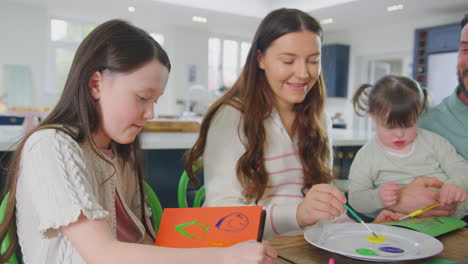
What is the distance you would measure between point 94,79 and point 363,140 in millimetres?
1772

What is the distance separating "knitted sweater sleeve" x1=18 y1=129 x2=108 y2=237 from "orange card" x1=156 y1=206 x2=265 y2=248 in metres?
0.14

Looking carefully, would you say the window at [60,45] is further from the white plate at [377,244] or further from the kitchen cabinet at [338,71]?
the white plate at [377,244]

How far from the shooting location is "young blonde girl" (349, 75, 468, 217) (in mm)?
1353

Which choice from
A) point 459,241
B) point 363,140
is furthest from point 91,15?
point 459,241

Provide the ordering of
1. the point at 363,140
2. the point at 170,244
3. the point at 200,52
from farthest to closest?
the point at 200,52 → the point at 363,140 → the point at 170,244

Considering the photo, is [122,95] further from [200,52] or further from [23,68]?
[200,52]

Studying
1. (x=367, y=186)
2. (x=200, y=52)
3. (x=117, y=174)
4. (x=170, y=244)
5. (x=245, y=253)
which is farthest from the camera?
(x=200, y=52)

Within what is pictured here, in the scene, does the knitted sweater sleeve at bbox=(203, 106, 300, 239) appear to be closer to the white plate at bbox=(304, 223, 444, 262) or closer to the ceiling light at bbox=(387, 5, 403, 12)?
the white plate at bbox=(304, 223, 444, 262)

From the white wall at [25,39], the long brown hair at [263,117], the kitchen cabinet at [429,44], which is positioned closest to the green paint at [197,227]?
the long brown hair at [263,117]

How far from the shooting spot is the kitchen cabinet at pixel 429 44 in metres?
5.86

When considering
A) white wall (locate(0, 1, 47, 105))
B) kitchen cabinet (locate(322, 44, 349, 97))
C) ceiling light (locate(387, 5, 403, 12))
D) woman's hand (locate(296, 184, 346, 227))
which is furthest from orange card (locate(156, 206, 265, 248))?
kitchen cabinet (locate(322, 44, 349, 97))

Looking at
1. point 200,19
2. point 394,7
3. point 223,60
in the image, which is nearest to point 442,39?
point 394,7

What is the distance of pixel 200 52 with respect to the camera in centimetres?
807

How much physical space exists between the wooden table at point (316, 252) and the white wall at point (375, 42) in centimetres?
627
